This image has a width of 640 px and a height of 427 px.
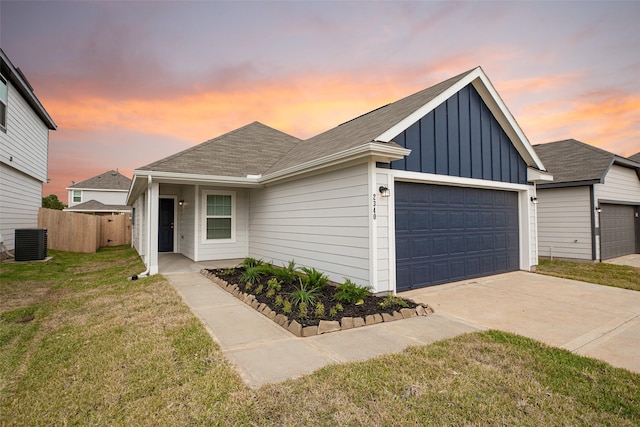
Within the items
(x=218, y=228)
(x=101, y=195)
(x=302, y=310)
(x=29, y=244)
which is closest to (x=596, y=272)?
(x=302, y=310)

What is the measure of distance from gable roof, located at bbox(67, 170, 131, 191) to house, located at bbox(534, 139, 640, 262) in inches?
1349

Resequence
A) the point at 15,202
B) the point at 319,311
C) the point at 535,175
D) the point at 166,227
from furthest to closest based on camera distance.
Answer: the point at 166,227 → the point at 15,202 → the point at 535,175 → the point at 319,311

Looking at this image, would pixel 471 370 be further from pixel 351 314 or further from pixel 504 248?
pixel 504 248

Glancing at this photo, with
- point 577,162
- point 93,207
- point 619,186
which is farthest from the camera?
point 93,207

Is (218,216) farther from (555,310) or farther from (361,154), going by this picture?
(555,310)

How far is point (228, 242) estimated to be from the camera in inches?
417

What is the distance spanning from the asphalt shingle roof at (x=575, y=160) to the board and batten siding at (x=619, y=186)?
0.60m

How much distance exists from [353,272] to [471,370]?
3.27 m

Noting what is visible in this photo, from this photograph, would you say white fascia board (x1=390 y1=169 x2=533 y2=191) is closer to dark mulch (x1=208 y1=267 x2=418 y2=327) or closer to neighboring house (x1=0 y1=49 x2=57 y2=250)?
dark mulch (x1=208 y1=267 x2=418 y2=327)

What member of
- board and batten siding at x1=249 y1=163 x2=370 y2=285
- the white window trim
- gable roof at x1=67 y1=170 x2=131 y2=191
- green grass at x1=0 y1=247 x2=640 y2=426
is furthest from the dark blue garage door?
gable roof at x1=67 y1=170 x2=131 y2=191

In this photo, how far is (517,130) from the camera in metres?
8.02

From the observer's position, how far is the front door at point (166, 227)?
503 inches

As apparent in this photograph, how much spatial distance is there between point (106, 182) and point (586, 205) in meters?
37.1

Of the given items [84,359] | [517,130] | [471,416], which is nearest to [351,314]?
[471,416]
